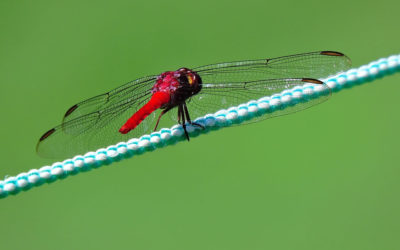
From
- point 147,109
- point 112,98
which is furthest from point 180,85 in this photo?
point 112,98

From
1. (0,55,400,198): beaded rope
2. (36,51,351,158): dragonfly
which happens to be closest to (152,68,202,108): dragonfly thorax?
(36,51,351,158): dragonfly

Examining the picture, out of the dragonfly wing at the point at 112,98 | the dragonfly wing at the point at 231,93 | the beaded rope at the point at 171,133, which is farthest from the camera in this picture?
the dragonfly wing at the point at 112,98

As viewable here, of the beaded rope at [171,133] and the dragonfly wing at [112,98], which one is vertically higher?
the dragonfly wing at [112,98]

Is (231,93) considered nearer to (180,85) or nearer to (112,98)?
(180,85)

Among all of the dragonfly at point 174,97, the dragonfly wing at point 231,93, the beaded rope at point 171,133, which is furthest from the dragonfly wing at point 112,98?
the beaded rope at point 171,133

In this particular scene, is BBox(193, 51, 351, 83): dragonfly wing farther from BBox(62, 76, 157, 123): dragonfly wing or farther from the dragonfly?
BBox(62, 76, 157, 123): dragonfly wing

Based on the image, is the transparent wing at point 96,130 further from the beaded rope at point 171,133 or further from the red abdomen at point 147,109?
Result: the beaded rope at point 171,133

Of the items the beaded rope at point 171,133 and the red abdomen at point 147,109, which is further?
the red abdomen at point 147,109

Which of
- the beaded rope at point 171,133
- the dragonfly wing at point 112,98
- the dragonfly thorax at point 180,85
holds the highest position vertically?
the dragonfly wing at point 112,98
